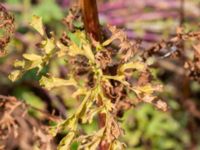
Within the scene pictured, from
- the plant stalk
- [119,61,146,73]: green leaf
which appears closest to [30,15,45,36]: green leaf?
the plant stalk

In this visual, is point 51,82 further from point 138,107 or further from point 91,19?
point 138,107

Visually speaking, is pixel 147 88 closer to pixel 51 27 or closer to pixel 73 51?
pixel 73 51

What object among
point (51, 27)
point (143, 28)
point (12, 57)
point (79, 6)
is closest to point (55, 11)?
point (51, 27)

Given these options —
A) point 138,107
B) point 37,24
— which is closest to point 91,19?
point 37,24

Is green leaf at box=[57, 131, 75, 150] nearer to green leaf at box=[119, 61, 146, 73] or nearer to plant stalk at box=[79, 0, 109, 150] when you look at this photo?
plant stalk at box=[79, 0, 109, 150]

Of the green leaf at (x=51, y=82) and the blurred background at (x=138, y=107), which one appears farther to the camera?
the blurred background at (x=138, y=107)

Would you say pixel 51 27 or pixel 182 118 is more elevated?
pixel 51 27

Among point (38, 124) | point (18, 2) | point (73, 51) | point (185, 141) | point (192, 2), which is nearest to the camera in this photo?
point (73, 51)

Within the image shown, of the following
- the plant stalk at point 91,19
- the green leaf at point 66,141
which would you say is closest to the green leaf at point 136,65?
the plant stalk at point 91,19

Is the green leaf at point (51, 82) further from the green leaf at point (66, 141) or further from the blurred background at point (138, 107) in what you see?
the blurred background at point (138, 107)

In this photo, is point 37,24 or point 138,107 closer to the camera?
point 37,24

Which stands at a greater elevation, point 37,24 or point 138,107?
point 37,24
